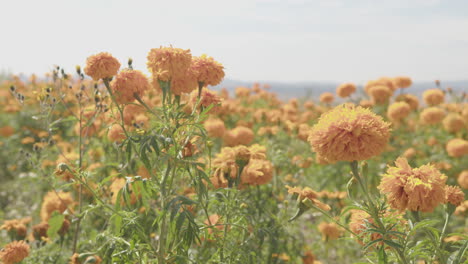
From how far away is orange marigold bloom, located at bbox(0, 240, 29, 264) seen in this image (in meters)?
2.78

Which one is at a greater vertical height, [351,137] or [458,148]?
[351,137]

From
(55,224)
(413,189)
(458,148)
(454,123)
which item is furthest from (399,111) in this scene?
(55,224)

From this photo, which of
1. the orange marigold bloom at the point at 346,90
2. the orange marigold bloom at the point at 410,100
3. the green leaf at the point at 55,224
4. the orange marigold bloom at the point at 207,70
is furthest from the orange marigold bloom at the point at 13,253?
the orange marigold bloom at the point at 410,100

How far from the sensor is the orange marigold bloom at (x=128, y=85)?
2.42m

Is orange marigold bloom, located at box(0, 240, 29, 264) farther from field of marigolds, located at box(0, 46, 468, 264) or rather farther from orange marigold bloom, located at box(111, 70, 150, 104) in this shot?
orange marigold bloom, located at box(111, 70, 150, 104)

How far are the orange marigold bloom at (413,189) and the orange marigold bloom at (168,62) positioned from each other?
1342 mm

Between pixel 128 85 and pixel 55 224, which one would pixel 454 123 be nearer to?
pixel 128 85

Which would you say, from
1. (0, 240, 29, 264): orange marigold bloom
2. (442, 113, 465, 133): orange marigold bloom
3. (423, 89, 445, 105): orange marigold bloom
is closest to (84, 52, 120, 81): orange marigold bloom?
(0, 240, 29, 264): orange marigold bloom

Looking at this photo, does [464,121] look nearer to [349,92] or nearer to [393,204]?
[349,92]

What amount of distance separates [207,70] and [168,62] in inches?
16.2

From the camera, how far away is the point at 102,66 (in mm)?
2506

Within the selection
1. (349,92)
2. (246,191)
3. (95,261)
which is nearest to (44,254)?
(95,261)

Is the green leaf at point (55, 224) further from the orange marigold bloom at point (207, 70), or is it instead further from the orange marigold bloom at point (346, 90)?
the orange marigold bloom at point (346, 90)

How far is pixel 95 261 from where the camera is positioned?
9.32ft
